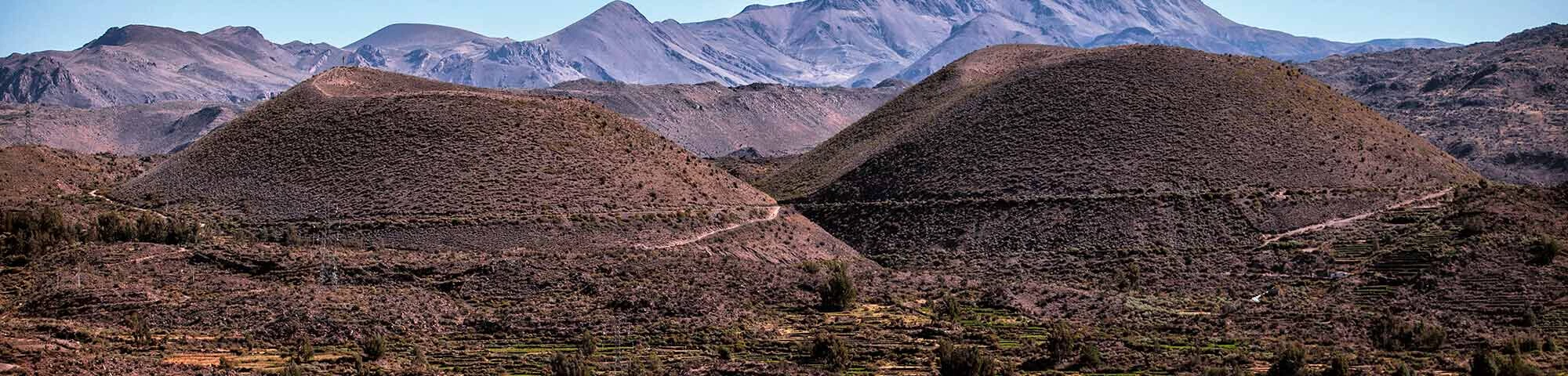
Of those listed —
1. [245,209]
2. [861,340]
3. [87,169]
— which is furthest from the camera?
[87,169]

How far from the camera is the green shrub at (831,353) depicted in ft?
187

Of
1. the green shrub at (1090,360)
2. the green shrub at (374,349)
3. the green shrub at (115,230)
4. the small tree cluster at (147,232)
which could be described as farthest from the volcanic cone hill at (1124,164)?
the green shrub at (115,230)

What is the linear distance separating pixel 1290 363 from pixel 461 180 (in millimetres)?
47316

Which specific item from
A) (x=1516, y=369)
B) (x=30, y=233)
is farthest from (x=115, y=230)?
(x=1516, y=369)

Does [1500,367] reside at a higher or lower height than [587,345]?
higher

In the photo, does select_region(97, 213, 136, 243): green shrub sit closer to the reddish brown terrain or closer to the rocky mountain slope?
the reddish brown terrain

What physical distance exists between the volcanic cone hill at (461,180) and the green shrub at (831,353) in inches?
914

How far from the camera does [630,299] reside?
68.5m

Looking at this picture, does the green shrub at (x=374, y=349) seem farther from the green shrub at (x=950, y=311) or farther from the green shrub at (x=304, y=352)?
the green shrub at (x=950, y=311)

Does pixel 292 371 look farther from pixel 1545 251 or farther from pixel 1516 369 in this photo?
pixel 1545 251

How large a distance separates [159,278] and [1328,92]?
78.6 meters

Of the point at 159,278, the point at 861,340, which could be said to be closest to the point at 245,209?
the point at 159,278

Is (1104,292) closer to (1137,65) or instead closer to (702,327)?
(702,327)

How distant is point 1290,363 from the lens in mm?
54250
